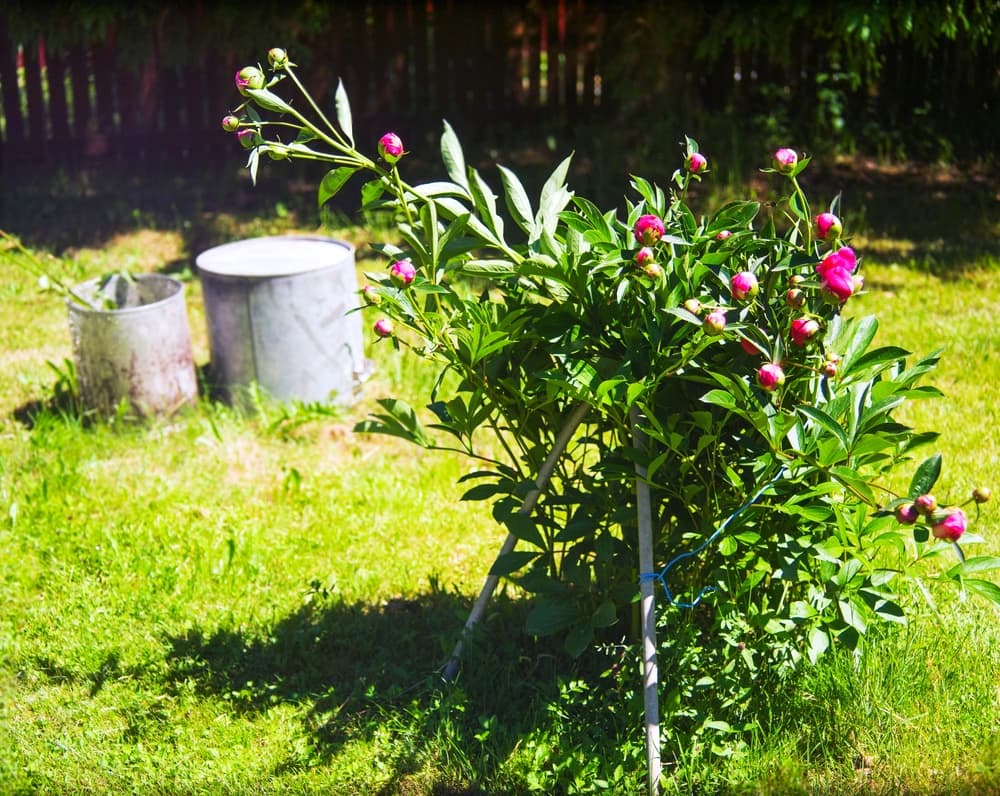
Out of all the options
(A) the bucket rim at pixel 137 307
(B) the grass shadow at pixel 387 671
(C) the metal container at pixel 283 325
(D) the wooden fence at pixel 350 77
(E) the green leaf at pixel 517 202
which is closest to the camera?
(E) the green leaf at pixel 517 202

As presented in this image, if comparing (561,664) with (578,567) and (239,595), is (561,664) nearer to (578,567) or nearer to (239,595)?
(578,567)

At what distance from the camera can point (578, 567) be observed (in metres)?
2.71

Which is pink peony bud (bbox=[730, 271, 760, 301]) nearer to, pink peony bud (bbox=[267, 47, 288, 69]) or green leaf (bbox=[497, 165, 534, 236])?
green leaf (bbox=[497, 165, 534, 236])

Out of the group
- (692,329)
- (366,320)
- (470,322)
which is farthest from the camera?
(366,320)

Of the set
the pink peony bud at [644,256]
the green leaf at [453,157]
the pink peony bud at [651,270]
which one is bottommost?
the pink peony bud at [651,270]

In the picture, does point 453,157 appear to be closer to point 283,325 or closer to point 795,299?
point 795,299

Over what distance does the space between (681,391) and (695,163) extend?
528mm

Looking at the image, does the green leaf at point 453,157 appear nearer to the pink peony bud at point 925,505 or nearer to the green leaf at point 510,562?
the green leaf at point 510,562

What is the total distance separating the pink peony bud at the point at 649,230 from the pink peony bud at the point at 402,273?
1.66 feet

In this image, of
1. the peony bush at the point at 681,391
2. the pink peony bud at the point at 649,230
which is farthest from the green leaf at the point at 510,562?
the pink peony bud at the point at 649,230

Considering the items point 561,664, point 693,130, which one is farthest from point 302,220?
point 561,664

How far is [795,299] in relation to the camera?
7.54 ft

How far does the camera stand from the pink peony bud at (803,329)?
86.4 inches

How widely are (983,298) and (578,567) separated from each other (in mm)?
3986
